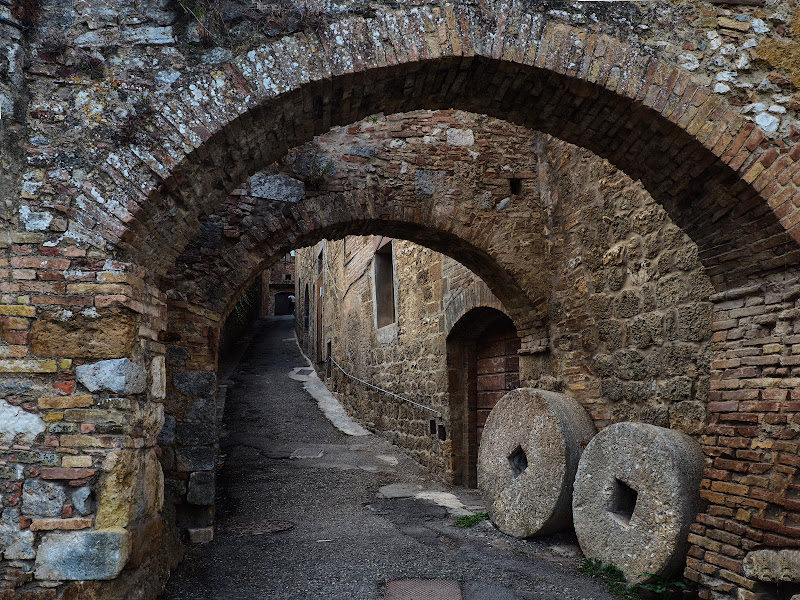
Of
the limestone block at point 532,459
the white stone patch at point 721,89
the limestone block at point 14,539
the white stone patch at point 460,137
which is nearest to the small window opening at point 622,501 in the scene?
the limestone block at point 532,459

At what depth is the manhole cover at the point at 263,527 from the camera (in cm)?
488

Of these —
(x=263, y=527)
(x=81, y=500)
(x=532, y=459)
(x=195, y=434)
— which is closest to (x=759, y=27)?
(x=532, y=459)

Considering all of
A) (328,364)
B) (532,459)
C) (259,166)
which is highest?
(259,166)

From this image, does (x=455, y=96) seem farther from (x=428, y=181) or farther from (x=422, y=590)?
(x=422, y=590)

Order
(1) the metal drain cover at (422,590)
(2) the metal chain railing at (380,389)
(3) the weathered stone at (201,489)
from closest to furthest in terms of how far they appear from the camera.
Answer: (1) the metal drain cover at (422,590)
(3) the weathered stone at (201,489)
(2) the metal chain railing at (380,389)

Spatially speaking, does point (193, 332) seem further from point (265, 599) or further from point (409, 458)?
point (409, 458)

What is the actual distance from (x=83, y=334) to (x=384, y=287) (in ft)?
22.9

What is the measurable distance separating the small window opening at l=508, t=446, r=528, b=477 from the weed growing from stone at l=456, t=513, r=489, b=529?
2.08ft

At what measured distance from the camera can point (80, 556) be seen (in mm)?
2471

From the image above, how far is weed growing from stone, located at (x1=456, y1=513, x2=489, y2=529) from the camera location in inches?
199

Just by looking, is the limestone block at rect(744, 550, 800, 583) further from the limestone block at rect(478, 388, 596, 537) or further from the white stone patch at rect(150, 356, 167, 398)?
the white stone patch at rect(150, 356, 167, 398)

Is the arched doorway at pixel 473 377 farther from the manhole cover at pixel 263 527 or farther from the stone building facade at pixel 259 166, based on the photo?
the stone building facade at pixel 259 166

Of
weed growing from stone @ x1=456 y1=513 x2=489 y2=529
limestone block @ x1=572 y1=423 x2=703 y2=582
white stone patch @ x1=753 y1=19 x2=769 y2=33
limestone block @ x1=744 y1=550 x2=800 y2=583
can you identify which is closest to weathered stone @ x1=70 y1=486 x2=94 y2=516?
limestone block @ x1=572 y1=423 x2=703 y2=582

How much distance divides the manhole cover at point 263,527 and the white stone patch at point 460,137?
359 cm
